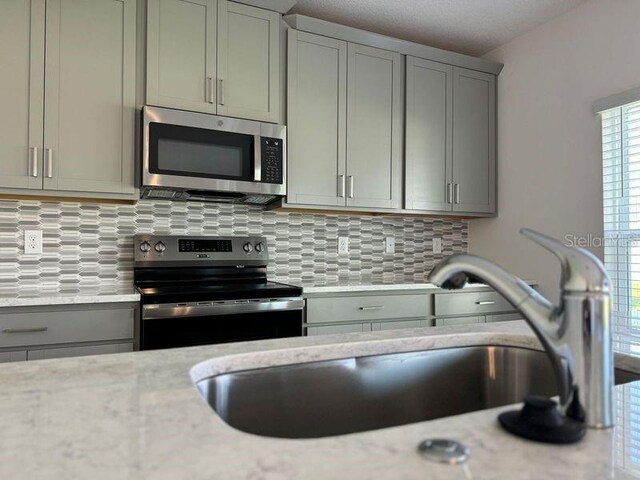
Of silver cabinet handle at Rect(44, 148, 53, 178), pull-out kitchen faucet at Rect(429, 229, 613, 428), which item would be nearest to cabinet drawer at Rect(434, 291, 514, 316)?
silver cabinet handle at Rect(44, 148, 53, 178)

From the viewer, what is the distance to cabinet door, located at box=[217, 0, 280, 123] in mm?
2580

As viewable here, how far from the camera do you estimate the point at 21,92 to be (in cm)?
219

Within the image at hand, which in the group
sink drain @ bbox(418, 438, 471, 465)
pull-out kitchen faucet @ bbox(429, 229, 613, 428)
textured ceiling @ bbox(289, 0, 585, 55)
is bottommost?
sink drain @ bbox(418, 438, 471, 465)

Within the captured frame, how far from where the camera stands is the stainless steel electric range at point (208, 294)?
2.17 metres

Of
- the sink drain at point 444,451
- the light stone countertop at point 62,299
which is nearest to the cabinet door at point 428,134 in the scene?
the light stone countertop at point 62,299

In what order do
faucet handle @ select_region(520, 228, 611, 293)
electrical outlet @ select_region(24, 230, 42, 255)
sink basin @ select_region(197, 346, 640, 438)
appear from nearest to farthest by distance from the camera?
faucet handle @ select_region(520, 228, 611, 293)
sink basin @ select_region(197, 346, 640, 438)
electrical outlet @ select_region(24, 230, 42, 255)

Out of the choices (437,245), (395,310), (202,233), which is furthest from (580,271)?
(437,245)

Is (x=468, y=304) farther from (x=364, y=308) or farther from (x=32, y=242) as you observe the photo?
(x=32, y=242)

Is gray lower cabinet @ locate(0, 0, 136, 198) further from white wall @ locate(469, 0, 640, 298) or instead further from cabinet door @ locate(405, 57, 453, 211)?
white wall @ locate(469, 0, 640, 298)

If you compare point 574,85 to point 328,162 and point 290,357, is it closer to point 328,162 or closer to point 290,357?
point 328,162

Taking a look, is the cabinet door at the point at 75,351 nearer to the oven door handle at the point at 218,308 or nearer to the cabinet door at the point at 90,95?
the oven door handle at the point at 218,308

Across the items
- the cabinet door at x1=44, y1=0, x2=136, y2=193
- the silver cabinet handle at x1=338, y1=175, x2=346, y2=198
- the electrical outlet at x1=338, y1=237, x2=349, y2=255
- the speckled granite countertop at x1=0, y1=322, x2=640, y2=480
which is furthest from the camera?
the electrical outlet at x1=338, y1=237, x2=349, y2=255

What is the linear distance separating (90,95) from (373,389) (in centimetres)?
204

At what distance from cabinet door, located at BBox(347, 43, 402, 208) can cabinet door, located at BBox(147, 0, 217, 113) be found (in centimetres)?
88
